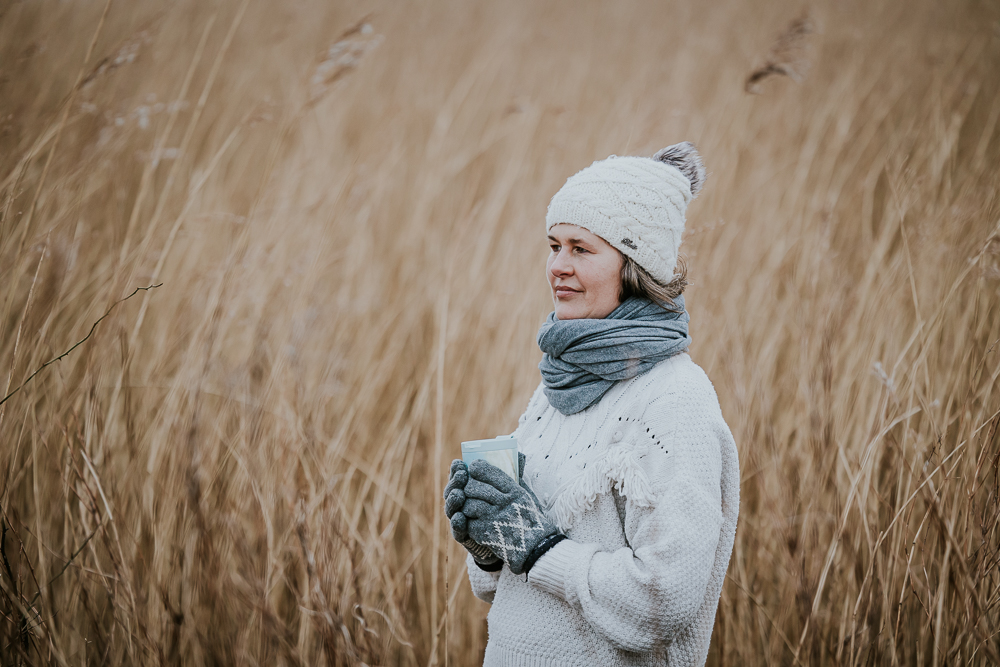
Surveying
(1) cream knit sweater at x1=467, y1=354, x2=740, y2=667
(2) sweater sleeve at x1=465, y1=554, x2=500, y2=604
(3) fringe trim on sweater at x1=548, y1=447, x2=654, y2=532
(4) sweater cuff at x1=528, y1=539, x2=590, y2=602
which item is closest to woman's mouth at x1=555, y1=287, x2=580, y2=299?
(1) cream knit sweater at x1=467, y1=354, x2=740, y2=667

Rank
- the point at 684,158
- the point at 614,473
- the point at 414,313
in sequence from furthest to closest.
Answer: the point at 414,313 → the point at 684,158 → the point at 614,473

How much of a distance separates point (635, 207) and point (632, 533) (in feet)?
2.23

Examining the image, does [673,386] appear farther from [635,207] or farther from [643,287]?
[635,207]

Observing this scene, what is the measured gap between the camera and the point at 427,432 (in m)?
2.48

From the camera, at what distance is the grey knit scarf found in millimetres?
1294

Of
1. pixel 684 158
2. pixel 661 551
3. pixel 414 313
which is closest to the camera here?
pixel 661 551

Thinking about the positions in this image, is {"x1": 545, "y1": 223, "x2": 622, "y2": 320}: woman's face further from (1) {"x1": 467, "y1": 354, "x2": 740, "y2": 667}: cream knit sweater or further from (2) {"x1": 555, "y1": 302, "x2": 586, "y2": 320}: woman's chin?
(1) {"x1": 467, "y1": 354, "x2": 740, "y2": 667}: cream knit sweater

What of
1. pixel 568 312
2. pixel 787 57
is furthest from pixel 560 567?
pixel 787 57

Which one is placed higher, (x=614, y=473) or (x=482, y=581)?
(x=614, y=473)

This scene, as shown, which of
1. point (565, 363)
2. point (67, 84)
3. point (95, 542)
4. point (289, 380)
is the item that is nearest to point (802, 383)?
point (565, 363)

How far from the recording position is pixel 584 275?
138 centimetres

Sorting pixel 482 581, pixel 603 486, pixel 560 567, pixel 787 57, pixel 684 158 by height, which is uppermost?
pixel 787 57

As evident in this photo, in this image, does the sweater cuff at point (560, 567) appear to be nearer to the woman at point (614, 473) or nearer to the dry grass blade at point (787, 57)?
the woman at point (614, 473)

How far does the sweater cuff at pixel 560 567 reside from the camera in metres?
1.19
